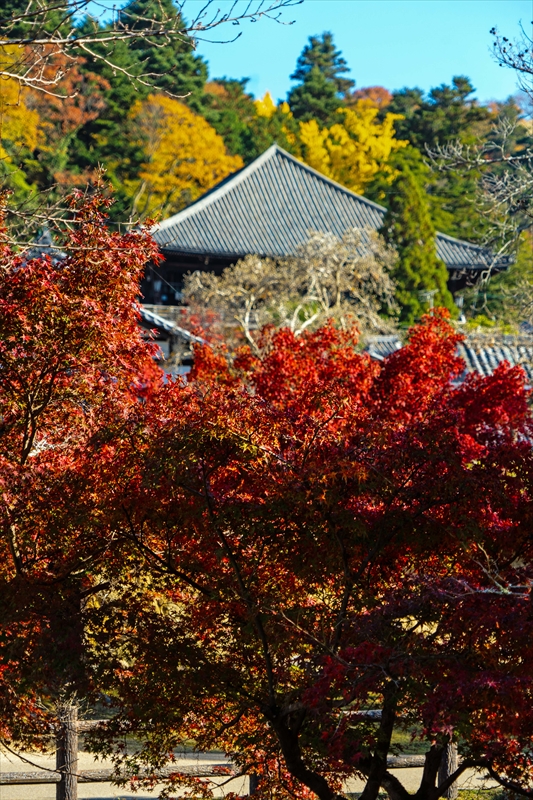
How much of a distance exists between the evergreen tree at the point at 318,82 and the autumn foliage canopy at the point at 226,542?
4772 cm

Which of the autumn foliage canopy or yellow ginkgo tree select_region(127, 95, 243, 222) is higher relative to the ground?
yellow ginkgo tree select_region(127, 95, 243, 222)

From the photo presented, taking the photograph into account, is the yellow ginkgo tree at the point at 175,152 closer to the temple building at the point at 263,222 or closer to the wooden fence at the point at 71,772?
the temple building at the point at 263,222

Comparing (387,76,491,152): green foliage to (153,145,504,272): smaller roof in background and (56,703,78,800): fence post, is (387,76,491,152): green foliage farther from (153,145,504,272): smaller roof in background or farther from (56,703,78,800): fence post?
(56,703,78,800): fence post

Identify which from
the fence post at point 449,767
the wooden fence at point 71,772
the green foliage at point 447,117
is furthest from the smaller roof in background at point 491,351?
the green foliage at point 447,117

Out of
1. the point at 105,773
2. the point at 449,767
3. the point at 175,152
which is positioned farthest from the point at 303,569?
the point at 175,152

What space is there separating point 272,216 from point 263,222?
0.58 metres

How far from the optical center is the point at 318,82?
55094mm

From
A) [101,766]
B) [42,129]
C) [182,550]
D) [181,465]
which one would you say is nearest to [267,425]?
[181,465]

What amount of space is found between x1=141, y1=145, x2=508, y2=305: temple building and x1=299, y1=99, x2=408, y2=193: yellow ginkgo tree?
9203mm

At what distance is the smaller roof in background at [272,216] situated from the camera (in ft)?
116

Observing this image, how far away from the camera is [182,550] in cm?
610

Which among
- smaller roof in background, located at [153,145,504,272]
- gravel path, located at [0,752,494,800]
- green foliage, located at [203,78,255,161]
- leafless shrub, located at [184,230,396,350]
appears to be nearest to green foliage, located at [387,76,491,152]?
green foliage, located at [203,78,255,161]

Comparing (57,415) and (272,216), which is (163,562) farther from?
(272,216)

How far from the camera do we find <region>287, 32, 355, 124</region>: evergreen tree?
177 ft
